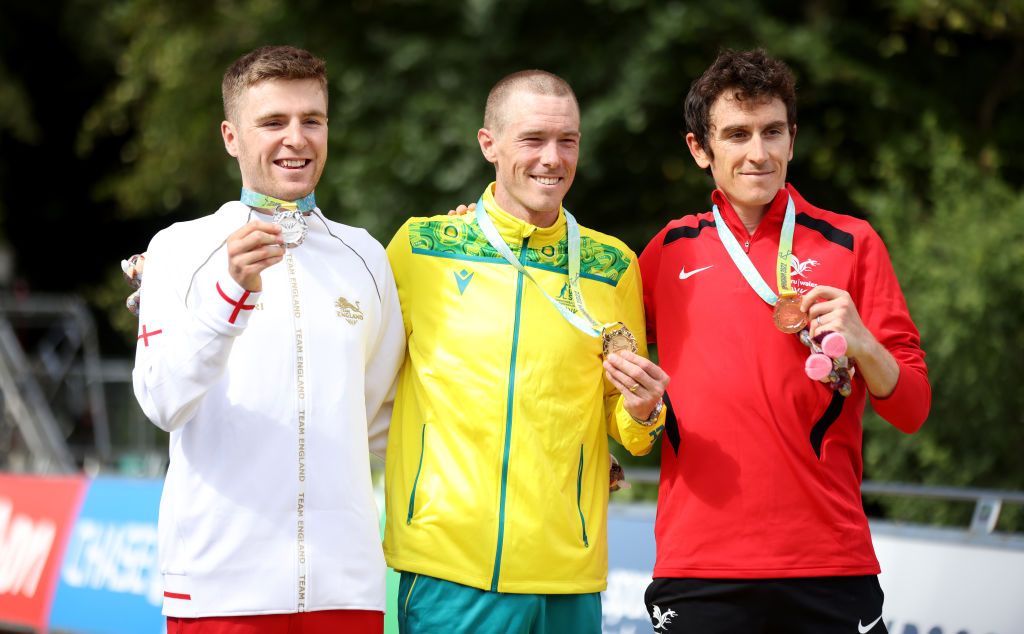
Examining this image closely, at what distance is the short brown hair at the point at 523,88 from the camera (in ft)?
14.2

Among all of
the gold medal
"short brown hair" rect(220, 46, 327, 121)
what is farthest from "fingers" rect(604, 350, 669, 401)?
"short brown hair" rect(220, 46, 327, 121)

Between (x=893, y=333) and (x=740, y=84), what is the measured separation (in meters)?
0.92

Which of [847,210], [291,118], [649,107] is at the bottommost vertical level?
[291,118]

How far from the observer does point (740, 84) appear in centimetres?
411

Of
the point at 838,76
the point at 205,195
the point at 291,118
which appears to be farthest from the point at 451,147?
the point at 291,118

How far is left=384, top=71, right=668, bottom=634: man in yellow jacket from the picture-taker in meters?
4.07

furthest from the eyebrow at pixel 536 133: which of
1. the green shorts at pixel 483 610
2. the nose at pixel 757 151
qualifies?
the green shorts at pixel 483 610

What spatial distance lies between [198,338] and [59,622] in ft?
18.9

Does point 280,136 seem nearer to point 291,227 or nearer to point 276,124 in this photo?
point 276,124

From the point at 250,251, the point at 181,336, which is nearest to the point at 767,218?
the point at 250,251

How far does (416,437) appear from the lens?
167 inches

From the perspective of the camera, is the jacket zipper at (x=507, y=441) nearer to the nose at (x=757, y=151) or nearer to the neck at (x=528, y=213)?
the neck at (x=528, y=213)

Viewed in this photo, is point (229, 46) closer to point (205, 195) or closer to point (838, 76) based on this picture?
point (205, 195)

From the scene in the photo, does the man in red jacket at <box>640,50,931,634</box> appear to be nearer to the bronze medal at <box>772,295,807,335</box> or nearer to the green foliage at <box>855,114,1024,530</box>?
the bronze medal at <box>772,295,807,335</box>
